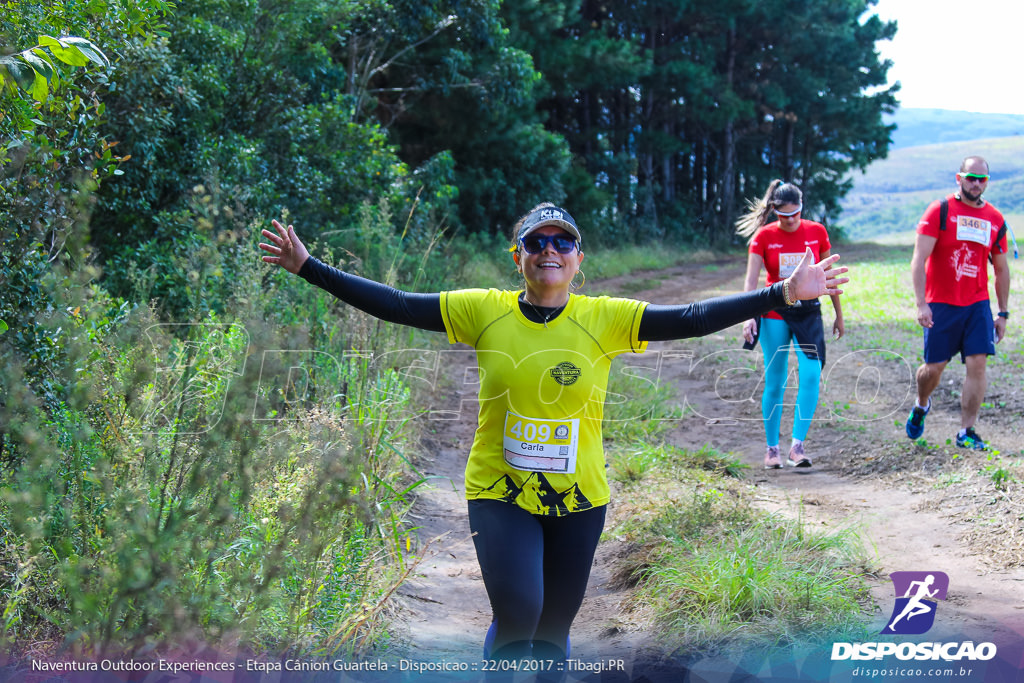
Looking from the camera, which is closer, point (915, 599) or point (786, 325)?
point (915, 599)

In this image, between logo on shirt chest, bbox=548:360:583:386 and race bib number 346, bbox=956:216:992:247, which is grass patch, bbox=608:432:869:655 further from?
race bib number 346, bbox=956:216:992:247

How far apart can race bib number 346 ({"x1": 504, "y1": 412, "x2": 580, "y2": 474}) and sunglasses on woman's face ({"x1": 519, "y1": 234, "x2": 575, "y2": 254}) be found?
2.09 feet

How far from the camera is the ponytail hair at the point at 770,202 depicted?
6801 mm

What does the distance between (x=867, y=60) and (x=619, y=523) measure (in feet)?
122

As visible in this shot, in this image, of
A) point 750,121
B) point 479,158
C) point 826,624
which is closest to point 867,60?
point 750,121

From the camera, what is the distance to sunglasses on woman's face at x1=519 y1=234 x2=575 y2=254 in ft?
11.6

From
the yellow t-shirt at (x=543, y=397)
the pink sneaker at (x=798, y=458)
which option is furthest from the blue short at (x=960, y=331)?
the yellow t-shirt at (x=543, y=397)

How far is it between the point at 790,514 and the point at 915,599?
1416 millimetres

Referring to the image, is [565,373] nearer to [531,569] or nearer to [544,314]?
[544,314]

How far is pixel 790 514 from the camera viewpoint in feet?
19.0

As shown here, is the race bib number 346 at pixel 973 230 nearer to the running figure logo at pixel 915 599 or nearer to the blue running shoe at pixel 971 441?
the blue running shoe at pixel 971 441

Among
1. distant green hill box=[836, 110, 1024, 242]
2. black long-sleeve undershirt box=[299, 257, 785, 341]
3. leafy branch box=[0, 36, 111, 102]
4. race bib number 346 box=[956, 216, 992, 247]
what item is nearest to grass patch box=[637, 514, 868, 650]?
black long-sleeve undershirt box=[299, 257, 785, 341]

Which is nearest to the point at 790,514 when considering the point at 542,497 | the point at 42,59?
the point at 542,497

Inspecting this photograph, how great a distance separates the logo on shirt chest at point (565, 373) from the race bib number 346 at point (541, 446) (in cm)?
15
